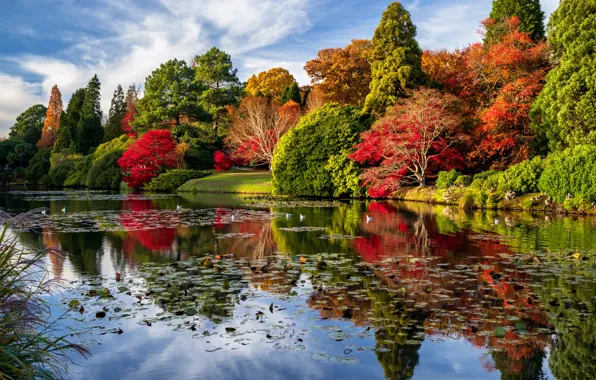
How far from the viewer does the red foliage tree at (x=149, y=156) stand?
4381 centimetres

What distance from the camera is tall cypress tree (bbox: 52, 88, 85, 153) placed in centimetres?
6326

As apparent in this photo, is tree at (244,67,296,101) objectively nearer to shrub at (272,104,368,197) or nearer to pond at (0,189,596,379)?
shrub at (272,104,368,197)

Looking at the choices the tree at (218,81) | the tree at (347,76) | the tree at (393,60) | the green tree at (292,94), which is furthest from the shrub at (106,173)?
the tree at (393,60)

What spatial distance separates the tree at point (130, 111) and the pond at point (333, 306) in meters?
49.0

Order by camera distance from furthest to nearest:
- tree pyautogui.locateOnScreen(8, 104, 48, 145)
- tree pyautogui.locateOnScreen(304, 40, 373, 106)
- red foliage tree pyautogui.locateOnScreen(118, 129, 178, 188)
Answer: tree pyautogui.locateOnScreen(8, 104, 48, 145), red foliage tree pyautogui.locateOnScreen(118, 129, 178, 188), tree pyautogui.locateOnScreen(304, 40, 373, 106)

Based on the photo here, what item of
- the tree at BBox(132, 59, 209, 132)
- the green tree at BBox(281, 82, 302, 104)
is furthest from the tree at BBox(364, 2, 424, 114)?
the tree at BBox(132, 59, 209, 132)

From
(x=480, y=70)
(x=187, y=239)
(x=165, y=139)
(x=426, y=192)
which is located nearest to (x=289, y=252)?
(x=187, y=239)

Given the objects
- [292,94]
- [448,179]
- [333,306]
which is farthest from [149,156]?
[333,306]

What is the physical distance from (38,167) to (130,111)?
1563 cm

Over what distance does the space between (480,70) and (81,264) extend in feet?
77.0

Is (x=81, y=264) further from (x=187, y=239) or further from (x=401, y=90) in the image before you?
(x=401, y=90)

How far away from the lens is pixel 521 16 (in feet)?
93.6

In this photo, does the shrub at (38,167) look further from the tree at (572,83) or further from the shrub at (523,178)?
the tree at (572,83)

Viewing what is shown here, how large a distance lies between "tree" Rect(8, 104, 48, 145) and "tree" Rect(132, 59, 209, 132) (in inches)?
1473
